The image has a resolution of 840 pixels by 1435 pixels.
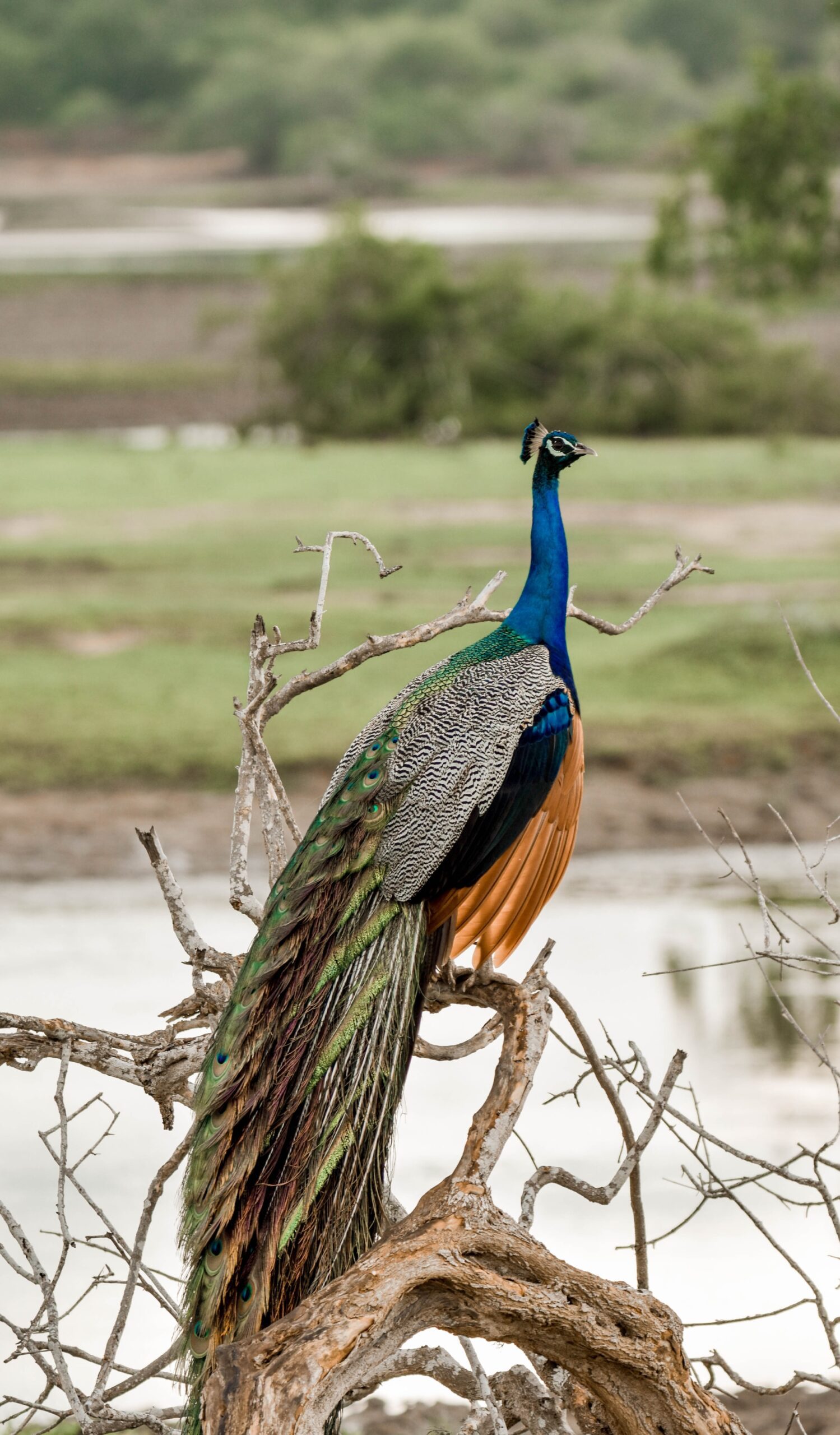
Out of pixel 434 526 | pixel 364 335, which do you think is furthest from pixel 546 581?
pixel 364 335

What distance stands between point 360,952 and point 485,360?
56.9ft

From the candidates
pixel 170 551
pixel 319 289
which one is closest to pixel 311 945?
pixel 170 551

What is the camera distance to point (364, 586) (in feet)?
41.6

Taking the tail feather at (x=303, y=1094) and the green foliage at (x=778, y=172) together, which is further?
the green foliage at (x=778, y=172)

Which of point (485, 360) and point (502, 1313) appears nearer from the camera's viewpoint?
point (502, 1313)

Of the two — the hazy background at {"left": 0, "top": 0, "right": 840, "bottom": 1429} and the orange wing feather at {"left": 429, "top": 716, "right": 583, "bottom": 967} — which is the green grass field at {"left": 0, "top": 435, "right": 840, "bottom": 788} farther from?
the orange wing feather at {"left": 429, "top": 716, "right": 583, "bottom": 967}

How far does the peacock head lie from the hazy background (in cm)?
62

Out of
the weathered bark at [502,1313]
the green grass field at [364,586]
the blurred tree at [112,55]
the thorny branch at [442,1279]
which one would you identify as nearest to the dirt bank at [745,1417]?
the thorny branch at [442,1279]

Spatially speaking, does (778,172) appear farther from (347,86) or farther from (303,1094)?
(347,86)

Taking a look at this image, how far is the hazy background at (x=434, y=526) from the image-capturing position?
23.5 ft

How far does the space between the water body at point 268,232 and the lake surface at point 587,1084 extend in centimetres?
1983

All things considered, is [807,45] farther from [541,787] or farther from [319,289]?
[541,787]

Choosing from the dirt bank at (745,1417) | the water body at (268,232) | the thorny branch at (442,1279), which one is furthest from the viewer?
the water body at (268,232)

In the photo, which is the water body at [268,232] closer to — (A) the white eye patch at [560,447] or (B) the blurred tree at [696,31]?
(B) the blurred tree at [696,31]
